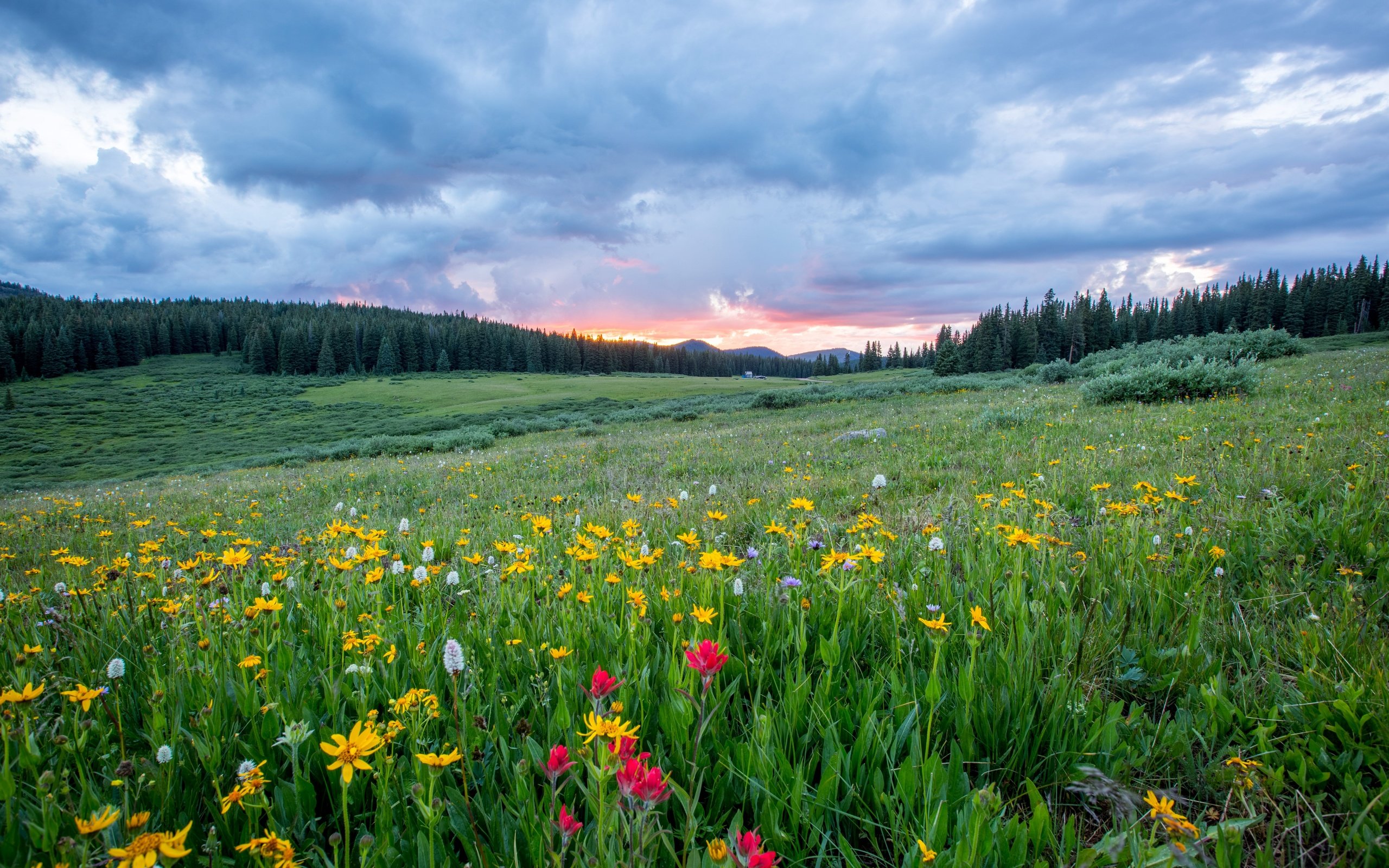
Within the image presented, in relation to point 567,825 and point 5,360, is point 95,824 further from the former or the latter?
point 5,360

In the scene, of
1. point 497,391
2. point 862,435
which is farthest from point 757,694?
point 497,391

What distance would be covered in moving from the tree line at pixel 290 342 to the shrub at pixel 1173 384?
377 feet

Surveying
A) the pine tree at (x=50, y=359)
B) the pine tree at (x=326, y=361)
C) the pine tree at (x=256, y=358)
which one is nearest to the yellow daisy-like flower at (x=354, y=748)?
the pine tree at (x=326, y=361)

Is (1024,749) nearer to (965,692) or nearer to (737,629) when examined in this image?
(965,692)

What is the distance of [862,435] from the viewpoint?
11.7m

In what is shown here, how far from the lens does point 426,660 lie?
229 cm

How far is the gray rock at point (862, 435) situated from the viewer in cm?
1129

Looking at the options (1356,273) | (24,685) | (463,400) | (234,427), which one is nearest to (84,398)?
(234,427)

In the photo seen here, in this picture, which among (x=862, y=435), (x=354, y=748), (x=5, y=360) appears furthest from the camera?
(x=5, y=360)

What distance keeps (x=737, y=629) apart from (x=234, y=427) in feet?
235

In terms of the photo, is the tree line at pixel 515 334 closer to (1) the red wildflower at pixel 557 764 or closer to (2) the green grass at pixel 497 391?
(2) the green grass at pixel 497 391

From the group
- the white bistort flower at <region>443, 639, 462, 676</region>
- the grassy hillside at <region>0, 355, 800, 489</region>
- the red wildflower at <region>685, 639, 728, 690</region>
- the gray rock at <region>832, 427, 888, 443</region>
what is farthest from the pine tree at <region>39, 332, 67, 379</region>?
the red wildflower at <region>685, 639, 728, 690</region>

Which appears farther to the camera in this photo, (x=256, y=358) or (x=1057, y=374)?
(x=256, y=358)

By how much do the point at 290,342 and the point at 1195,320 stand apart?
155043 mm
